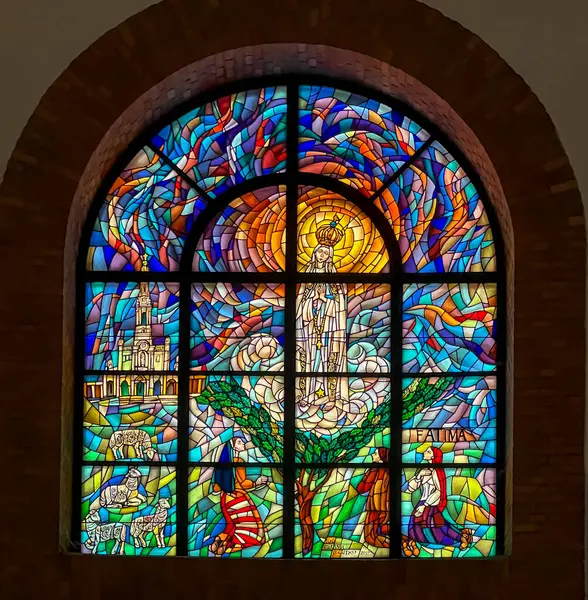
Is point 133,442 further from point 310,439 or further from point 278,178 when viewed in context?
point 278,178

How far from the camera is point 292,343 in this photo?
18.9 ft

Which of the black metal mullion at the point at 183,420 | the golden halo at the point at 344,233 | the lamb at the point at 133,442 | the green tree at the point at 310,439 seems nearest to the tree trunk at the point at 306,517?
the green tree at the point at 310,439

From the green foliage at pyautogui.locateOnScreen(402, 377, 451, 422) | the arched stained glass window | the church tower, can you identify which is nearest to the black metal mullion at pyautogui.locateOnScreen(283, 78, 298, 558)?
the arched stained glass window

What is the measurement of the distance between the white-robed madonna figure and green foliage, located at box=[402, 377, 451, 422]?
14.3 inches

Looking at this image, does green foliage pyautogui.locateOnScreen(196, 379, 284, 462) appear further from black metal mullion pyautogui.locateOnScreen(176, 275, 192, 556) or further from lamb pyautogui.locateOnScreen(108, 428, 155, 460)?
lamb pyautogui.locateOnScreen(108, 428, 155, 460)

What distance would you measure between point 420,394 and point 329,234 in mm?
1116

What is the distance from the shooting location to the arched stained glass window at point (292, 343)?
5734mm

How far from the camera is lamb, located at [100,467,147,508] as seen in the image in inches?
226

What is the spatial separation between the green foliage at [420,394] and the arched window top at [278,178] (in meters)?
0.68

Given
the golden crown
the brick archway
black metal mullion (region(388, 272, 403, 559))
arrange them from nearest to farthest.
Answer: the brick archway
black metal mullion (region(388, 272, 403, 559))
the golden crown
